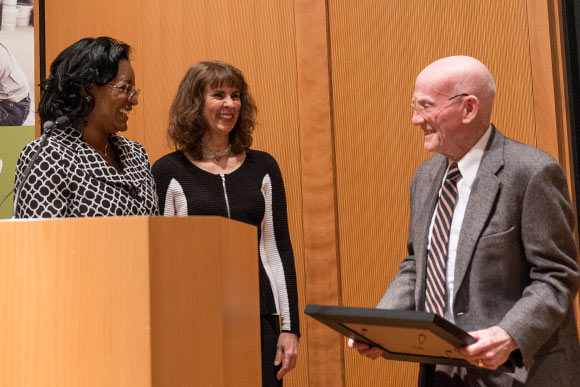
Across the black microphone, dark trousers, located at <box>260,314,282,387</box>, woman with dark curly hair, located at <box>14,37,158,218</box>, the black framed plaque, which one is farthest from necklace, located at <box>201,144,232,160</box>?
the black framed plaque

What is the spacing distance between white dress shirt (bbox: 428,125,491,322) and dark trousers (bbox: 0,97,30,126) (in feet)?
8.64

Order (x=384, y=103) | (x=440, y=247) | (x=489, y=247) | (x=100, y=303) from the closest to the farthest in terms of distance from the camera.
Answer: (x=100, y=303)
(x=489, y=247)
(x=440, y=247)
(x=384, y=103)

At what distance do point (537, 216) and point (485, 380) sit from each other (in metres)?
Answer: 0.44

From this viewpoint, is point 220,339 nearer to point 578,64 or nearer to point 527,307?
point 527,307

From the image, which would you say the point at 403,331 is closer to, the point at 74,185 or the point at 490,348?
the point at 490,348

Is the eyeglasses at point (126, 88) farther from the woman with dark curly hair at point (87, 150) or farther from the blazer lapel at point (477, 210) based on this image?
the blazer lapel at point (477, 210)

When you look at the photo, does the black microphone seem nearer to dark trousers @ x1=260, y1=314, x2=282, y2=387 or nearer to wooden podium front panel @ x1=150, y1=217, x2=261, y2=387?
wooden podium front panel @ x1=150, y1=217, x2=261, y2=387

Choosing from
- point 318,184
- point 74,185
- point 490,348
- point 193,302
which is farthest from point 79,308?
point 318,184

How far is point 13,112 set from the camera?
3.87 meters

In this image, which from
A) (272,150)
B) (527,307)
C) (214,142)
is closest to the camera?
(527,307)

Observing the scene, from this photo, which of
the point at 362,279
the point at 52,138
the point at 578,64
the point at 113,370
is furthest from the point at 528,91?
the point at 113,370

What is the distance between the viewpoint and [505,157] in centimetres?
192

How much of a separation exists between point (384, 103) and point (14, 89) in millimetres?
1979

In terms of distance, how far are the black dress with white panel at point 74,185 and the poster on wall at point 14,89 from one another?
1.97 metres
